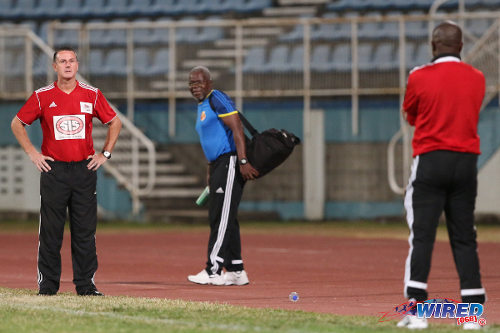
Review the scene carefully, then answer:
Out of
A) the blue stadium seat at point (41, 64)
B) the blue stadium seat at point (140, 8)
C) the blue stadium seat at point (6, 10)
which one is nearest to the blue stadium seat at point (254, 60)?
the blue stadium seat at point (140, 8)

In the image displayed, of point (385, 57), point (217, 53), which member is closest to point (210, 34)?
point (217, 53)

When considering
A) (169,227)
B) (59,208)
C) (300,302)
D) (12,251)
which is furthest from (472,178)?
(169,227)

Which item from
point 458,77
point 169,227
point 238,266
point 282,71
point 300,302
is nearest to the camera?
point 458,77

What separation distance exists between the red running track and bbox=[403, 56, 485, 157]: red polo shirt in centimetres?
146

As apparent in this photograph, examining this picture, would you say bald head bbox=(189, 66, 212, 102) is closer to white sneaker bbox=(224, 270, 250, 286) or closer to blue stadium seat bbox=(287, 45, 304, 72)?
white sneaker bbox=(224, 270, 250, 286)

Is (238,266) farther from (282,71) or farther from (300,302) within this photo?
(282,71)

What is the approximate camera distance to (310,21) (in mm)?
23984

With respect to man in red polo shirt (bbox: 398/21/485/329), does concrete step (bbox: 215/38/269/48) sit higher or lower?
higher

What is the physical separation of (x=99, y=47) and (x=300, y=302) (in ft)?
55.3

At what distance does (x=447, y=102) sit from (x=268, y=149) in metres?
4.20

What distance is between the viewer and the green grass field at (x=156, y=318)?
26.0 ft

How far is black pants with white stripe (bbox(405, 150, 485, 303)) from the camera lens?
311 inches

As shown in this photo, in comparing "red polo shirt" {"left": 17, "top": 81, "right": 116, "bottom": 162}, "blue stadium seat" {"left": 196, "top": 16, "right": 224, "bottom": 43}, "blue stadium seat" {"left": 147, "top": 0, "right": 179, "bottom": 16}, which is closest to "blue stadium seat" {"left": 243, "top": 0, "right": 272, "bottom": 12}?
"blue stadium seat" {"left": 196, "top": 16, "right": 224, "bottom": 43}

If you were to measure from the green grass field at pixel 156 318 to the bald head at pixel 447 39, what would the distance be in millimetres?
1875
